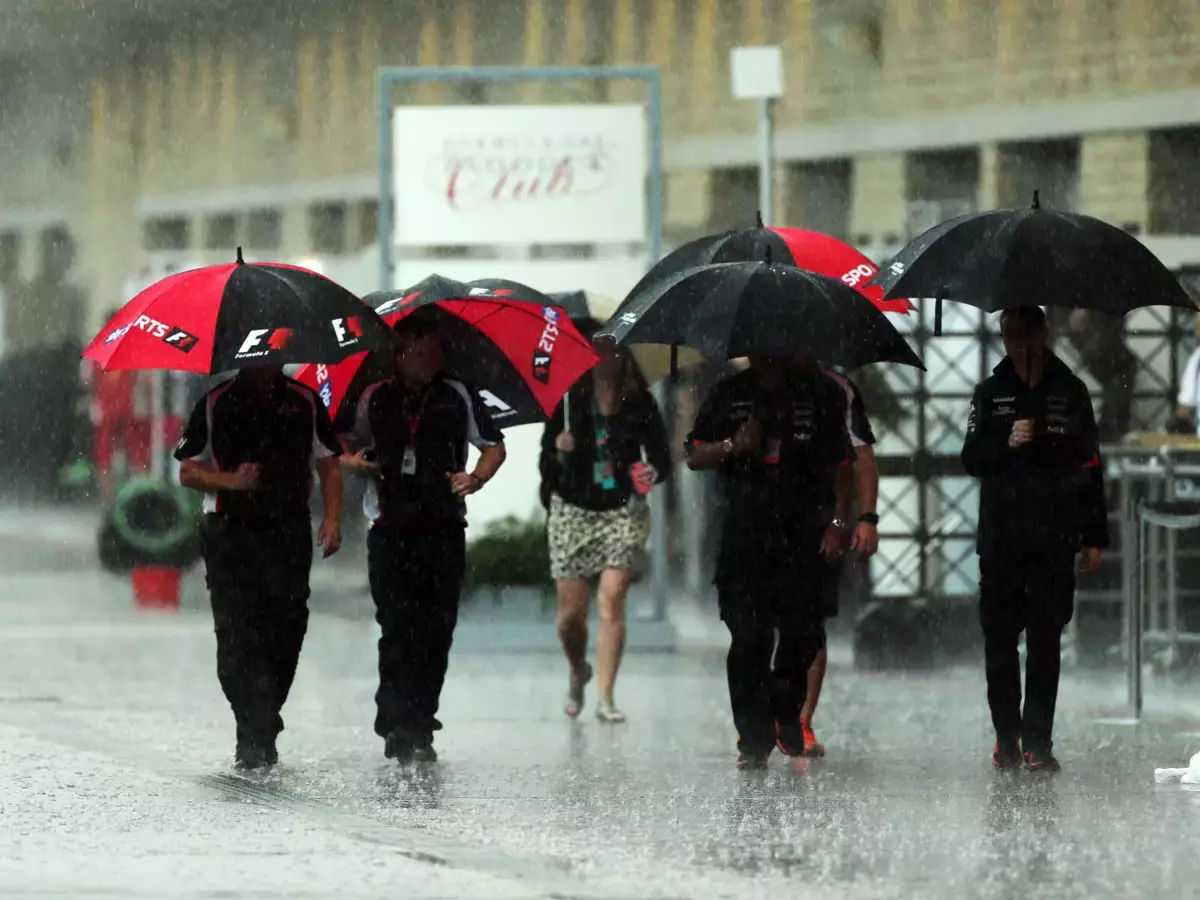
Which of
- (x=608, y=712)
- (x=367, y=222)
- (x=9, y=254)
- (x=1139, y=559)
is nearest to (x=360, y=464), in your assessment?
(x=608, y=712)

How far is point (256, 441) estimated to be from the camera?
32.4 ft

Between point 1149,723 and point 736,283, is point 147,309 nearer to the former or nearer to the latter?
point 736,283

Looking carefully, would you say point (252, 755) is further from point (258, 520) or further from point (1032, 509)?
point (1032, 509)

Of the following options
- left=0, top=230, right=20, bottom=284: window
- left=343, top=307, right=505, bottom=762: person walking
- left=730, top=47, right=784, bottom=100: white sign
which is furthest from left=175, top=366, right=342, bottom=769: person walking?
left=0, top=230, right=20, bottom=284: window

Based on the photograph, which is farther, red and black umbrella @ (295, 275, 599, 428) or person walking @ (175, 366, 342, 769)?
red and black umbrella @ (295, 275, 599, 428)

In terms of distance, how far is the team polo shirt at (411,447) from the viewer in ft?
33.5

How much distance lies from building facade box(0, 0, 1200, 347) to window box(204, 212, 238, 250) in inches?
1.4

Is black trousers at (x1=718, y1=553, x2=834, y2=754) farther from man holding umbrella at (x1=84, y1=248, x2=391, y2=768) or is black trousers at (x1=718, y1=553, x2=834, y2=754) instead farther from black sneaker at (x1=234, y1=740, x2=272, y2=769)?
black sneaker at (x1=234, y1=740, x2=272, y2=769)

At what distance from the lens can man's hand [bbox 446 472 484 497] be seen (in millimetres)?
10133

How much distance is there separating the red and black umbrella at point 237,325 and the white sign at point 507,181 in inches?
204

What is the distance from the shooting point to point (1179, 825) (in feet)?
28.8

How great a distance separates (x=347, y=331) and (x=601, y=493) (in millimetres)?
2537

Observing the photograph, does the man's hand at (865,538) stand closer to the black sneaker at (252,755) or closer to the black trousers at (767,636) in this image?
the black trousers at (767,636)

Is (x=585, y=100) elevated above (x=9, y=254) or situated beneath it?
elevated above
